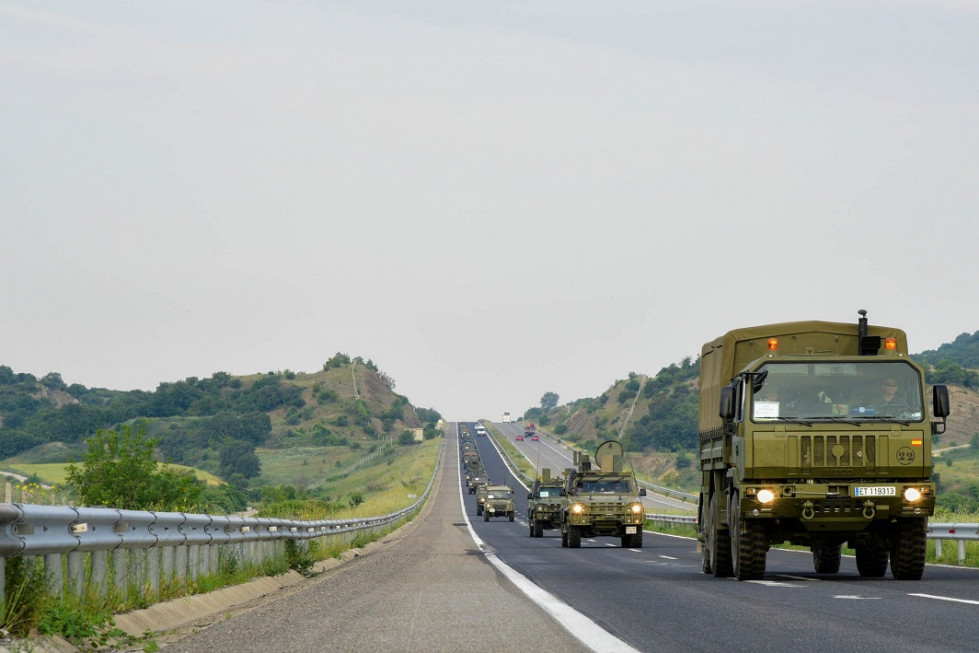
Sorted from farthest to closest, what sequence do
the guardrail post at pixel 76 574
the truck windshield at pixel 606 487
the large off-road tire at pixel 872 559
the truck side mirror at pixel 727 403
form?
the truck windshield at pixel 606 487, the large off-road tire at pixel 872 559, the truck side mirror at pixel 727 403, the guardrail post at pixel 76 574

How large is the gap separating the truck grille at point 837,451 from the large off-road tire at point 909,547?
109 cm

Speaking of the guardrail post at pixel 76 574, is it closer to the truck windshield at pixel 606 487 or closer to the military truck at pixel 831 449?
the military truck at pixel 831 449

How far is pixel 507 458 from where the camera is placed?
157m

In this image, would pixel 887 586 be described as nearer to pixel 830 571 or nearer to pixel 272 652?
pixel 830 571

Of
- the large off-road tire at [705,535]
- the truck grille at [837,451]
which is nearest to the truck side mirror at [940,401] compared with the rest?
the truck grille at [837,451]

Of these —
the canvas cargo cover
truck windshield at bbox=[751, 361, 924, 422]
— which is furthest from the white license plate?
the canvas cargo cover

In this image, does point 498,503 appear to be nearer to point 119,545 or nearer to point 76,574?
point 119,545

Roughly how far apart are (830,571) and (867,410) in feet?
16.8

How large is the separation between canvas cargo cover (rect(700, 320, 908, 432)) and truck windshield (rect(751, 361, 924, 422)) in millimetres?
441

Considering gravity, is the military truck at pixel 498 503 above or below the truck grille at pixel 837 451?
below

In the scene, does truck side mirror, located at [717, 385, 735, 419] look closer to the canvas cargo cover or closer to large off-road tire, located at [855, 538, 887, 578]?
the canvas cargo cover

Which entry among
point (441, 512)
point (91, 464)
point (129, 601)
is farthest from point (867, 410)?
point (441, 512)

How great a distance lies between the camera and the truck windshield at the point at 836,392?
1692cm

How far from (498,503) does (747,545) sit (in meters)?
55.9
